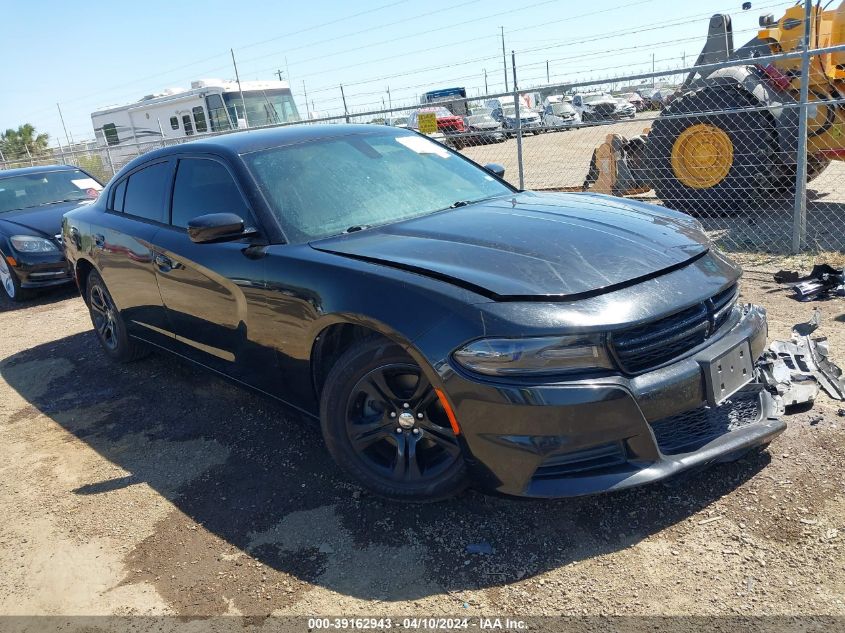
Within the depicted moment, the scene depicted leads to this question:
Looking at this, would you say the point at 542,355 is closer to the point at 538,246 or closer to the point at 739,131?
the point at 538,246

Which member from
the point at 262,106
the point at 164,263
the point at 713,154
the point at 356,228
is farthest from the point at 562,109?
the point at 356,228

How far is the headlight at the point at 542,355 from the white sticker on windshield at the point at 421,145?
2.03 metres

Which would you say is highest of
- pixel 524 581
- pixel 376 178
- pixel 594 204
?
pixel 376 178

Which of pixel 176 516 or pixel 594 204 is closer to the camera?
pixel 176 516

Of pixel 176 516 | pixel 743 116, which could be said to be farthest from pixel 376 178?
pixel 743 116

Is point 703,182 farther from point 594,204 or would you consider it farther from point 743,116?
point 594,204

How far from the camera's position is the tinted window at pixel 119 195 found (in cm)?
458

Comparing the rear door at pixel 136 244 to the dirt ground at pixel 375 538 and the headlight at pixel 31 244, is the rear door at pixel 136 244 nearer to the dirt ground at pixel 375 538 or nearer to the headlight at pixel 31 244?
the dirt ground at pixel 375 538

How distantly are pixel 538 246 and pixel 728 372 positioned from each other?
0.89m

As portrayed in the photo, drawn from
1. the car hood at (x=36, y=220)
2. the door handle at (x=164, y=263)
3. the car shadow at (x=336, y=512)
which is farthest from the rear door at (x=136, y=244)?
the car hood at (x=36, y=220)

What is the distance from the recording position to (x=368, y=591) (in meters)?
2.38

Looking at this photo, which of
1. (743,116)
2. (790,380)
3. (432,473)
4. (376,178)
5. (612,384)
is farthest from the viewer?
(743,116)

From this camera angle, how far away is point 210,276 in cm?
346

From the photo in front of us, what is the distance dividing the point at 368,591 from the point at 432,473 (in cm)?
51
